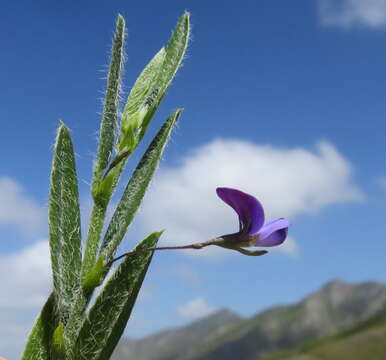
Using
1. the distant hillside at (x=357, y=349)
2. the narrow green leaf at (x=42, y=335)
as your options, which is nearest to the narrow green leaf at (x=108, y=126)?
the narrow green leaf at (x=42, y=335)

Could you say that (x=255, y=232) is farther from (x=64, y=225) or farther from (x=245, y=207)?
(x=64, y=225)

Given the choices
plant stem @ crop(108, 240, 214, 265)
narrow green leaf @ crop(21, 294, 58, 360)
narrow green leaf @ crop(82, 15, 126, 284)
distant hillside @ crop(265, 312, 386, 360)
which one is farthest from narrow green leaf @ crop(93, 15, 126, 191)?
distant hillside @ crop(265, 312, 386, 360)

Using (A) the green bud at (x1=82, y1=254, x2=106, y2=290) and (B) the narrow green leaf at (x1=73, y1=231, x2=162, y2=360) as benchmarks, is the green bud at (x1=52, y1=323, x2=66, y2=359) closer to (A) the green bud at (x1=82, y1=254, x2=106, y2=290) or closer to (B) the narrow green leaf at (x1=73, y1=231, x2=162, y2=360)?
(B) the narrow green leaf at (x1=73, y1=231, x2=162, y2=360)

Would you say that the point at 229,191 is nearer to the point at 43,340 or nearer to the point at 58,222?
the point at 58,222

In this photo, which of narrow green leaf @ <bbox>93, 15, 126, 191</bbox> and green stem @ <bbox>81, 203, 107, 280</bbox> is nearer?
green stem @ <bbox>81, 203, 107, 280</bbox>

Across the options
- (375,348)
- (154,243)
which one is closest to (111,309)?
(154,243)

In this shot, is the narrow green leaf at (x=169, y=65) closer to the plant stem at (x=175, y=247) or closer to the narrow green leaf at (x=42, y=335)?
the plant stem at (x=175, y=247)
